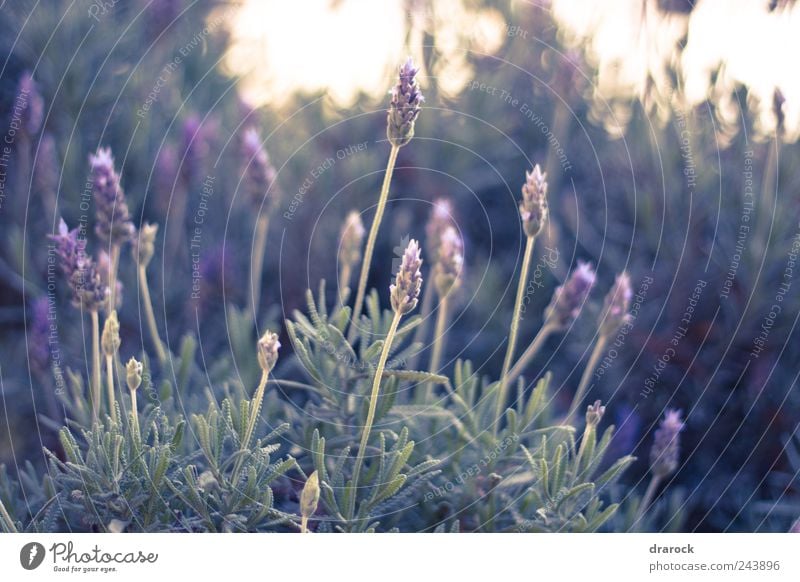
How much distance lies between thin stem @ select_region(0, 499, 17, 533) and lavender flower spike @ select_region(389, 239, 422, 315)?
44cm

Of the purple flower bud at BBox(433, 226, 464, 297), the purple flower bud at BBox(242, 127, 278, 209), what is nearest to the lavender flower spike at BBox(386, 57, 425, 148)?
the purple flower bud at BBox(433, 226, 464, 297)

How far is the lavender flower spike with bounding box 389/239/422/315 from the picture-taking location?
83cm

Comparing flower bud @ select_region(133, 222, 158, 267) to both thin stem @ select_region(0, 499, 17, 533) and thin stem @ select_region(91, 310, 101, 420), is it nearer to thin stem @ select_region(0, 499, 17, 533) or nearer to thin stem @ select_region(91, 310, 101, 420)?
thin stem @ select_region(91, 310, 101, 420)

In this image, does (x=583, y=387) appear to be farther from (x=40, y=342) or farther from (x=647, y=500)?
(x=40, y=342)

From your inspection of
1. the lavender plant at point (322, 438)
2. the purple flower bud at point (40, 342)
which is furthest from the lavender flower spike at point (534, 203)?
the purple flower bud at point (40, 342)

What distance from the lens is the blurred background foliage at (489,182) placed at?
113 cm

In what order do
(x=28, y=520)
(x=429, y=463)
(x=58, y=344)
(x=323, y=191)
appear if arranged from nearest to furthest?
1. (x=429, y=463)
2. (x=28, y=520)
3. (x=58, y=344)
4. (x=323, y=191)

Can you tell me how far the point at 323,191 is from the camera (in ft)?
3.99

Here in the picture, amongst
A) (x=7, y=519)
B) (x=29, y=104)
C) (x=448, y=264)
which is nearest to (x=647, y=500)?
(x=448, y=264)
